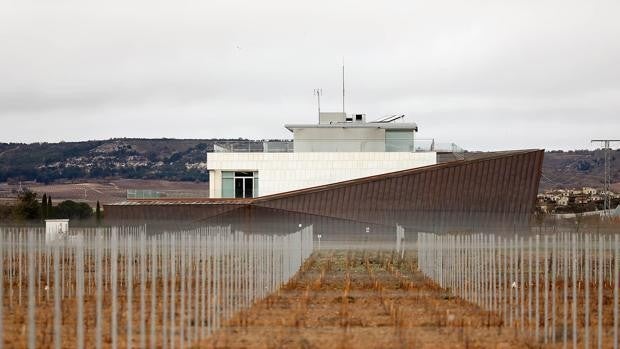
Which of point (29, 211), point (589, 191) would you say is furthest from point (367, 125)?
point (589, 191)

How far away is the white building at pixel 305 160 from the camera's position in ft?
196

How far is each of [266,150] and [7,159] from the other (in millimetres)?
140661

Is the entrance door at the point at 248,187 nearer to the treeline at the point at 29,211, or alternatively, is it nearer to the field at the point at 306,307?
the treeline at the point at 29,211

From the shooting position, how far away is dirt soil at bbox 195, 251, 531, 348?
16.4m

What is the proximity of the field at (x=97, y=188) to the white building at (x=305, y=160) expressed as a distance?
95413 mm

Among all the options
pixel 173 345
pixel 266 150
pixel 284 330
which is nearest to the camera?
pixel 173 345

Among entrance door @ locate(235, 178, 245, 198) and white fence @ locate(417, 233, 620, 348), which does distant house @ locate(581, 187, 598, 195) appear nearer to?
entrance door @ locate(235, 178, 245, 198)

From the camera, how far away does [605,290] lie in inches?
1086

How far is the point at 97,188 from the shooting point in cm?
17288

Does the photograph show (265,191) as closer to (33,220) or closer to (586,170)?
(33,220)

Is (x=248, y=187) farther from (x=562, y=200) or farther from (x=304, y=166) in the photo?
(x=562, y=200)

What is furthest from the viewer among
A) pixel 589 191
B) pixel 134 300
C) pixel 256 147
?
pixel 589 191

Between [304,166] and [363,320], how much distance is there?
40845 millimetres

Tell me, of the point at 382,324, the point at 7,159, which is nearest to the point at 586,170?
the point at 7,159
